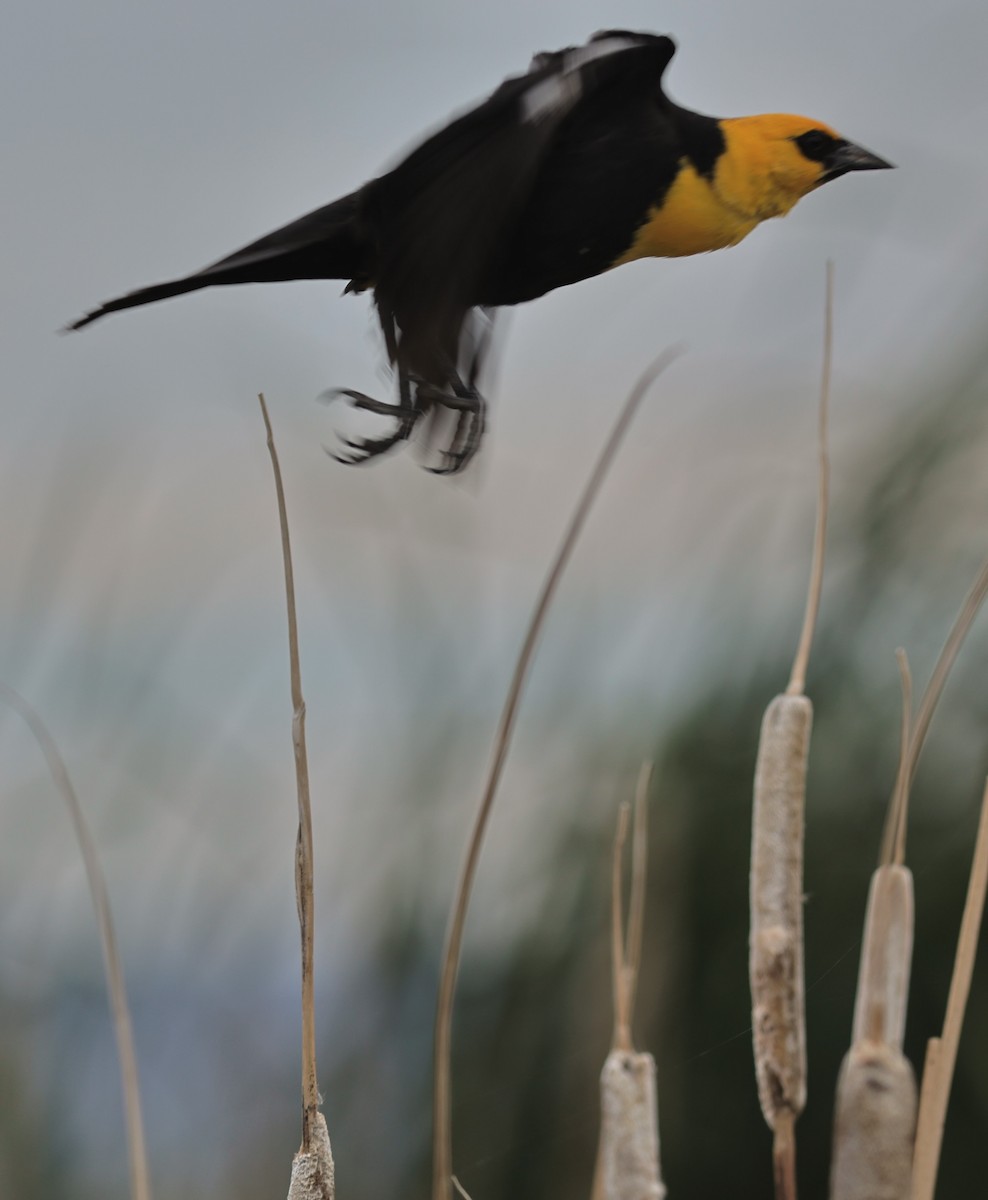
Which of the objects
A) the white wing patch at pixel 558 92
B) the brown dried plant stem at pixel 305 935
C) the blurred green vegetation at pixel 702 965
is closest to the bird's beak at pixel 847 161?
the white wing patch at pixel 558 92

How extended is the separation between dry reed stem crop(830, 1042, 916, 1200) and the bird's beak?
18.9 inches

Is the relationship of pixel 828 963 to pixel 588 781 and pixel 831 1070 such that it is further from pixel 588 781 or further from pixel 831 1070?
pixel 588 781

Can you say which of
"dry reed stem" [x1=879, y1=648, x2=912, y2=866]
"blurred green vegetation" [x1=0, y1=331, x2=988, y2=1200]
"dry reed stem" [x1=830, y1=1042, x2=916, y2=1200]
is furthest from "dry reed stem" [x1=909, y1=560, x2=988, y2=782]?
"blurred green vegetation" [x1=0, y1=331, x2=988, y2=1200]

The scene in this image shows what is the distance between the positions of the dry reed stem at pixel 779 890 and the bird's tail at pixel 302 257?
254 mm

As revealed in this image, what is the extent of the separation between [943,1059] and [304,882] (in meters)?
0.25

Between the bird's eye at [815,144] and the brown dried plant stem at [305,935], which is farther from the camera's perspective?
the bird's eye at [815,144]

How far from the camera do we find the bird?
18.4 inches

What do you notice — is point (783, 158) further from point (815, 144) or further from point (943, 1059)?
point (943, 1059)

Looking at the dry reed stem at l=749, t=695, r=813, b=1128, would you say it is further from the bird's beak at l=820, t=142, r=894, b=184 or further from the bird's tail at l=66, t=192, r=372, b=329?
the bird's beak at l=820, t=142, r=894, b=184

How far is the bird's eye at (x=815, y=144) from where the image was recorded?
0.70m

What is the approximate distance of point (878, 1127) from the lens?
399mm

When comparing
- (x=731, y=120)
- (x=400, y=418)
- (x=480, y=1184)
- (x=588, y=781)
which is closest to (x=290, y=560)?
(x=400, y=418)

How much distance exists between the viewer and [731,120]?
702 mm

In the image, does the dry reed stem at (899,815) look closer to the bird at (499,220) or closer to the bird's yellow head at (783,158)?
the bird at (499,220)
